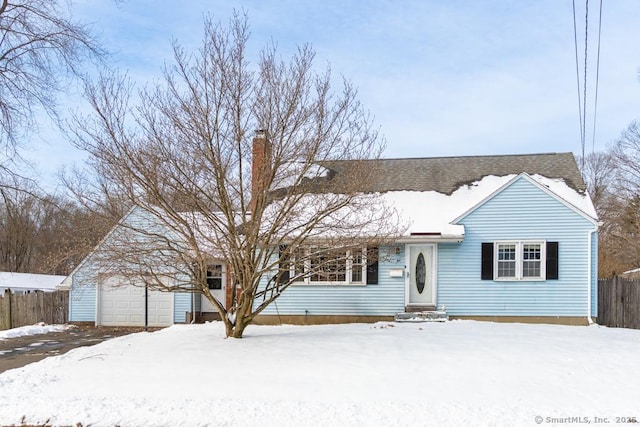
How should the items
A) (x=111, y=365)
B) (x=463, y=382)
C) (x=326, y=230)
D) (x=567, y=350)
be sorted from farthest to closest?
(x=326, y=230) < (x=567, y=350) < (x=111, y=365) < (x=463, y=382)

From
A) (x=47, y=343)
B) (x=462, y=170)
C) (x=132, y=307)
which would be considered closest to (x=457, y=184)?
(x=462, y=170)

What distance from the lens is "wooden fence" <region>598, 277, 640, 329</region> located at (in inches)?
667

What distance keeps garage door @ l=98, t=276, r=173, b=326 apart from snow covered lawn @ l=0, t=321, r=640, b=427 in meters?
7.01

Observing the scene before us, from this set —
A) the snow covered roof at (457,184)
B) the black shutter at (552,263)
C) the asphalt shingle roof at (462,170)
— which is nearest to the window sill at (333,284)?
the snow covered roof at (457,184)

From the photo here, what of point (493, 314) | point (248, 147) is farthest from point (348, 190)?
point (493, 314)

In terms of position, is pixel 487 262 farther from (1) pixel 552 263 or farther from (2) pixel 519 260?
(1) pixel 552 263

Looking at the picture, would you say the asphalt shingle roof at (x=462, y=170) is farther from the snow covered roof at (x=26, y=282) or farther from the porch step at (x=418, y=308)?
the snow covered roof at (x=26, y=282)

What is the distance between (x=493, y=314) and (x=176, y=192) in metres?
9.97

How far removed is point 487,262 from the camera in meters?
16.3

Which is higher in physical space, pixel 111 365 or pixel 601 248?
pixel 601 248

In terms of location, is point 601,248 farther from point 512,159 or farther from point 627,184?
point 512,159

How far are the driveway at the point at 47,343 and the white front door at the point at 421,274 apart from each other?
8.85 metres

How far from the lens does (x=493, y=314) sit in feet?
53.3

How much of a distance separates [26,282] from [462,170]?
2780 centimetres
